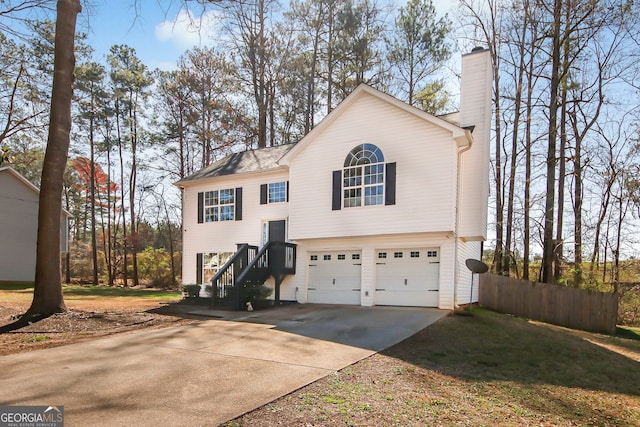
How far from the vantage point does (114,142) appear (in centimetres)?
2969

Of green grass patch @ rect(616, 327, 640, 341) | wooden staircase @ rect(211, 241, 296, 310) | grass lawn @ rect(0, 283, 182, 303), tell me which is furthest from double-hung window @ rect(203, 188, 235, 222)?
green grass patch @ rect(616, 327, 640, 341)

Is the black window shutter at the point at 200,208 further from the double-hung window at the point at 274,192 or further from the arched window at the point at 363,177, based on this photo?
the arched window at the point at 363,177

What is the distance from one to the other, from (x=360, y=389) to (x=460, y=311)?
7.77 meters

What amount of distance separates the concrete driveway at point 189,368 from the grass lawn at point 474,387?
1.45 ft

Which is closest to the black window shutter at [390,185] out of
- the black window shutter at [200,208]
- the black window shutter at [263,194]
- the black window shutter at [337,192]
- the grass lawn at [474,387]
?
the black window shutter at [337,192]

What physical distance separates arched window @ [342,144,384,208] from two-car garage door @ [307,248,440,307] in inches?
74.2

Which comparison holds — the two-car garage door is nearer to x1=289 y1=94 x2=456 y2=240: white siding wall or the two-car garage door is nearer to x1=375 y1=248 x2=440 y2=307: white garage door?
x1=375 y1=248 x2=440 y2=307: white garage door

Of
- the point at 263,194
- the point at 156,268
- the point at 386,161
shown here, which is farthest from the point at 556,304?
the point at 156,268

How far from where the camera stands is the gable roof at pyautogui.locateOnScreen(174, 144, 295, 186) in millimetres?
16703

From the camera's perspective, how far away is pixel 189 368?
5.89 metres

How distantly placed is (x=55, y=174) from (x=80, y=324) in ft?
12.8

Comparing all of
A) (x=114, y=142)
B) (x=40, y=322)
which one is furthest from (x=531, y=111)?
(x=114, y=142)

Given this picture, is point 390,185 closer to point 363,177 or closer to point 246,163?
point 363,177

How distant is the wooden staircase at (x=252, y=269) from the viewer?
1357 cm
